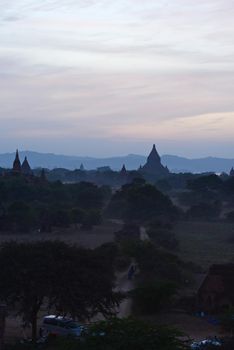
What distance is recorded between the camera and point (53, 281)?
2378 cm

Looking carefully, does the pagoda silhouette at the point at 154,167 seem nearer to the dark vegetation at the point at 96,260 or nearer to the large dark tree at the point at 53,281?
the dark vegetation at the point at 96,260

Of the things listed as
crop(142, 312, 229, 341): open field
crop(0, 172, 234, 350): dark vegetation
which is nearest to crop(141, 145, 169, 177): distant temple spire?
crop(0, 172, 234, 350): dark vegetation

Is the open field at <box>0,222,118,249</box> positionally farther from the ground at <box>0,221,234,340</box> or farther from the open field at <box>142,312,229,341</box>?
the open field at <box>142,312,229,341</box>

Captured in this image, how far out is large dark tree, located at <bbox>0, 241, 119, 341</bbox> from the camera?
23.7 m

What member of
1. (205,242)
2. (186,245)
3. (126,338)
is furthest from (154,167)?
(126,338)

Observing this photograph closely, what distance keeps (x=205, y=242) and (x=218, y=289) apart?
86.7 feet

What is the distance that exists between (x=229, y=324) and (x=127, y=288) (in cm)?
1064

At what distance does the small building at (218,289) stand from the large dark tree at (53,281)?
20.5ft

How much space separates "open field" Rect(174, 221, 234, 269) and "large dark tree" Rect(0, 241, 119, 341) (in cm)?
1772

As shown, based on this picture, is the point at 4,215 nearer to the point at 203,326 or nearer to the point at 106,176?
the point at 203,326

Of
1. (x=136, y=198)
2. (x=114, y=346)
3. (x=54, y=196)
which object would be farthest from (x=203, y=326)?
(x=54, y=196)

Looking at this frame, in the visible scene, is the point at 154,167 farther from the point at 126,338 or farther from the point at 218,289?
the point at 126,338

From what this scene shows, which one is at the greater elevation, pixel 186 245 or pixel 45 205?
pixel 45 205

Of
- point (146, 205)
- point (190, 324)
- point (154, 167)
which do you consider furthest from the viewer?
point (154, 167)
